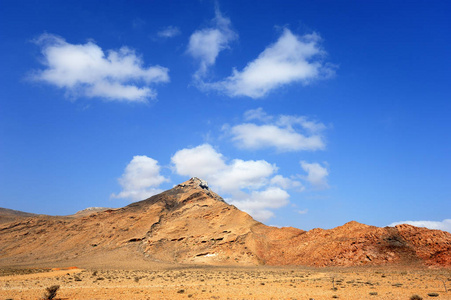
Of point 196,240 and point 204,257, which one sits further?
point 196,240

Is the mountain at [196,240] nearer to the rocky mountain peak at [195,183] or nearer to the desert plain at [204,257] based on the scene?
the desert plain at [204,257]

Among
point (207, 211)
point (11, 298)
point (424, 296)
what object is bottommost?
point (11, 298)

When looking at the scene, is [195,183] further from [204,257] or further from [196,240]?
[204,257]

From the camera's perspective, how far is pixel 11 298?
22.7 meters

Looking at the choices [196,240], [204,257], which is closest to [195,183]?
[196,240]

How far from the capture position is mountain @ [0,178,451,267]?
165 feet

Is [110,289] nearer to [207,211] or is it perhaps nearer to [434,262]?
[434,262]

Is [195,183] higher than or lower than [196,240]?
higher

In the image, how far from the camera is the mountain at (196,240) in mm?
50188

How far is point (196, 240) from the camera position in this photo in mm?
71188

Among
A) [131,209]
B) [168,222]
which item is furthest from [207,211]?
[131,209]

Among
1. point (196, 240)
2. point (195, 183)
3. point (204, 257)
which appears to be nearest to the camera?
point (204, 257)

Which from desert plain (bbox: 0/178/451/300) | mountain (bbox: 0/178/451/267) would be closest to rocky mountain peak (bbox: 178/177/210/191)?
desert plain (bbox: 0/178/451/300)

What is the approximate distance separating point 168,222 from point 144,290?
5809 cm
